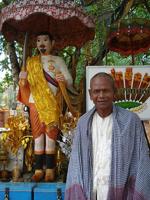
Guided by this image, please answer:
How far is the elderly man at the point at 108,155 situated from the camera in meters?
2.36

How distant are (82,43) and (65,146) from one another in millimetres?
1420

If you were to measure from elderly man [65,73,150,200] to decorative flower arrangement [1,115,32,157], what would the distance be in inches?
59.4

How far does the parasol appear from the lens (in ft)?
15.2

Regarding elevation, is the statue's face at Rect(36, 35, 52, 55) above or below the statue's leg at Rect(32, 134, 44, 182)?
above

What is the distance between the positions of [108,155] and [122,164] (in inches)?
4.0

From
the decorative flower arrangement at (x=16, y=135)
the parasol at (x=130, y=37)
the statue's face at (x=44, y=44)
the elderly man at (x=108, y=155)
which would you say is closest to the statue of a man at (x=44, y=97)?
the statue's face at (x=44, y=44)

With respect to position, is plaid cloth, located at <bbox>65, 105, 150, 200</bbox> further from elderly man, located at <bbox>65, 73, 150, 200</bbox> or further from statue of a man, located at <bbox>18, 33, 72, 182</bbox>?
statue of a man, located at <bbox>18, 33, 72, 182</bbox>

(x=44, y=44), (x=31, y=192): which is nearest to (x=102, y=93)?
(x=31, y=192)

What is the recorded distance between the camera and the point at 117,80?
4.30 m

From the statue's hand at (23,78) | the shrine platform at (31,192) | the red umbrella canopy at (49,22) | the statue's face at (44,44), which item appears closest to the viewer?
the shrine platform at (31,192)

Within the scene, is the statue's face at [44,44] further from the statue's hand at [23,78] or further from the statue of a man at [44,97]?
the statue's hand at [23,78]

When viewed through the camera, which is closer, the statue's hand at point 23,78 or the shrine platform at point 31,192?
the shrine platform at point 31,192

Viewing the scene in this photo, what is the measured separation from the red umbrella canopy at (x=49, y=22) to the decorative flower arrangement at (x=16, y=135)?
2.92 feet

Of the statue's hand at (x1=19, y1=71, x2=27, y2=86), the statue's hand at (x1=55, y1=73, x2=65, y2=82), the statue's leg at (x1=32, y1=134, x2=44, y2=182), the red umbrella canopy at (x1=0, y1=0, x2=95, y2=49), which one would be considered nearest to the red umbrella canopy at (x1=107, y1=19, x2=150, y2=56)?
the red umbrella canopy at (x1=0, y1=0, x2=95, y2=49)
